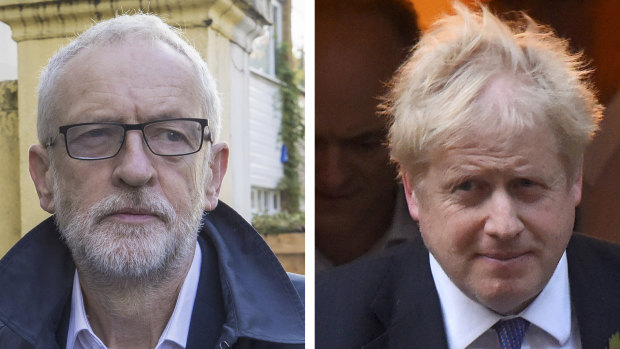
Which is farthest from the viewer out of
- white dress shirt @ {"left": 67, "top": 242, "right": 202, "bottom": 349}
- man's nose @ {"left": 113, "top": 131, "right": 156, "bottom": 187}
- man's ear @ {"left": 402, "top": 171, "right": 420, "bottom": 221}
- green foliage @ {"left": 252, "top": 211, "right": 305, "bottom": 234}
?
green foliage @ {"left": 252, "top": 211, "right": 305, "bottom": 234}

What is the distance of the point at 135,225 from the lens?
12.5 feet

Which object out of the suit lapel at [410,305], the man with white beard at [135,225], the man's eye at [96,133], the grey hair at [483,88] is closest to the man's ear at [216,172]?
the man with white beard at [135,225]

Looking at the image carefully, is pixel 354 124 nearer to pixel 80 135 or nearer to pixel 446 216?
pixel 446 216

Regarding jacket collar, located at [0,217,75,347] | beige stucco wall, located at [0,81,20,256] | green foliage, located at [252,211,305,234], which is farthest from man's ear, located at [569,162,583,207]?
beige stucco wall, located at [0,81,20,256]

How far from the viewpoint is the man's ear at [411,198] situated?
3.99 m

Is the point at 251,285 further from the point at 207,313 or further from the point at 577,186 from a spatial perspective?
the point at 577,186

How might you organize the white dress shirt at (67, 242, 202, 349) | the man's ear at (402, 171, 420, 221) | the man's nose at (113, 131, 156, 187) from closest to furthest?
the man's nose at (113, 131, 156, 187) < the white dress shirt at (67, 242, 202, 349) < the man's ear at (402, 171, 420, 221)

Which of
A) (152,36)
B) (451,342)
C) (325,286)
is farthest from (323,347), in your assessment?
(152,36)

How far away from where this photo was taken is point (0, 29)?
13.7 feet

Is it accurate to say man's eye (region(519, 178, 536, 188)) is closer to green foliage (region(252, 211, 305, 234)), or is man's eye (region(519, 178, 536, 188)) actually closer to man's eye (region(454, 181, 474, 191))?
man's eye (region(454, 181, 474, 191))

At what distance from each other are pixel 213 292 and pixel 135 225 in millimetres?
484

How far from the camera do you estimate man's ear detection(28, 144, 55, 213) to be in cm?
397

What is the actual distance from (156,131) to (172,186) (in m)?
0.26

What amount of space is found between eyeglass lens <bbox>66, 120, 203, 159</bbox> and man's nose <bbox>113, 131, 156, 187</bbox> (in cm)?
3
